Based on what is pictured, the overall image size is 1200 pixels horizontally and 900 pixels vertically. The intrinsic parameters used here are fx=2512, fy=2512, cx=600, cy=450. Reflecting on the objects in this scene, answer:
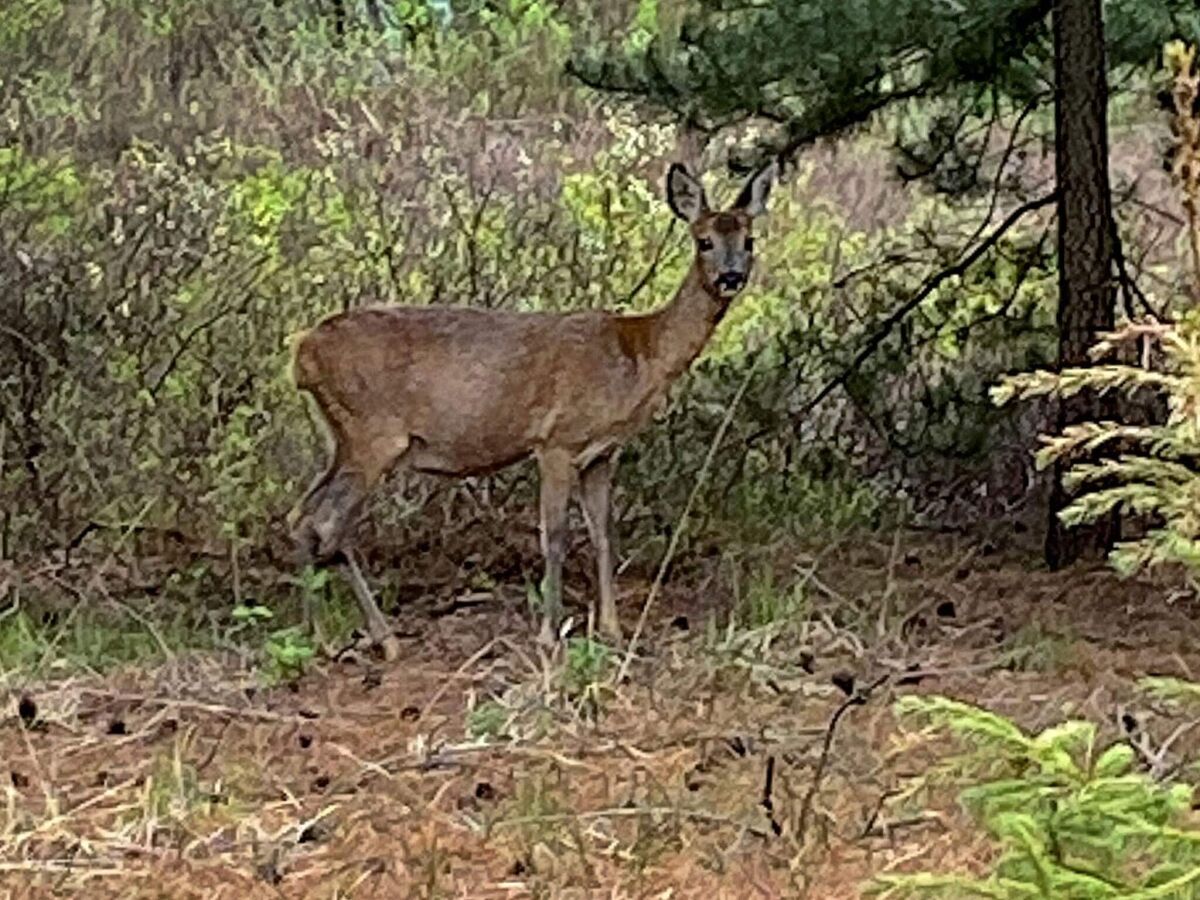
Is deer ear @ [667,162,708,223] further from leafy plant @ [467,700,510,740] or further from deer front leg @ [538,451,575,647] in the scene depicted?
leafy plant @ [467,700,510,740]

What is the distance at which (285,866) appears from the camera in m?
4.80

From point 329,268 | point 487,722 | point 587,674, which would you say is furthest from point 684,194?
point 329,268

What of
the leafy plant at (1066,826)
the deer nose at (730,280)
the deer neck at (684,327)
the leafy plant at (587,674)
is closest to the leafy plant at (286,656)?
the leafy plant at (587,674)

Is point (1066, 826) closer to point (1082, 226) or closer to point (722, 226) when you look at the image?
point (722, 226)

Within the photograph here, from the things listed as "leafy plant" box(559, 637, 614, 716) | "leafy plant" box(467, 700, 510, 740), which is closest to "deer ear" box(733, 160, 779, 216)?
"leafy plant" box(559, 637, 614, 716)

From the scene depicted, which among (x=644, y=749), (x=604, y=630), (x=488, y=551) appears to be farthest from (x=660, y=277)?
(x=644, y=749)

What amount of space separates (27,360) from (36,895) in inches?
188

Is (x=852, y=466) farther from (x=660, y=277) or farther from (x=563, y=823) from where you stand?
(x=563, y=823)

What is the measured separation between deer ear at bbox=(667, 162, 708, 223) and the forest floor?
1098mm

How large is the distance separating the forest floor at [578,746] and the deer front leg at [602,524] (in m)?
0.13

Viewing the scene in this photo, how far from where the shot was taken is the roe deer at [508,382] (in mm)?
7203

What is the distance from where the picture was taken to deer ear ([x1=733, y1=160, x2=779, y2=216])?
7.31 meters

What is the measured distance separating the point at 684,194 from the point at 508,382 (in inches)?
29.8

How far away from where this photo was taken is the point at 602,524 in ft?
24.1
